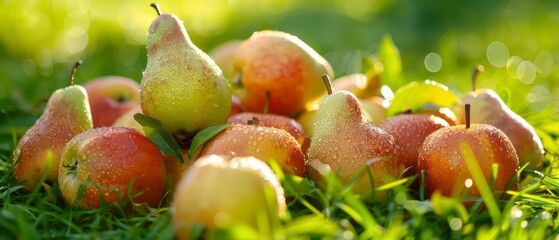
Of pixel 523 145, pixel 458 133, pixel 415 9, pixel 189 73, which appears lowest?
pixel 415 9

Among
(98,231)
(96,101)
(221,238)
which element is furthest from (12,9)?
(221,238)

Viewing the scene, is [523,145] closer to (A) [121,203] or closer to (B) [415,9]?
(A) [121,203]

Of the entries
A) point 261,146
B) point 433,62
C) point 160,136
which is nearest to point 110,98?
point 160,136

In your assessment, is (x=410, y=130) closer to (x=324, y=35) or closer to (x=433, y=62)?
(x=433, y=62)

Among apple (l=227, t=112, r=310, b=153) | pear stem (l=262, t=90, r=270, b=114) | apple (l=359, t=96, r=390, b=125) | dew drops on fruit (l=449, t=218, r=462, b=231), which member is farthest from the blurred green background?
dew drops on fruit (l=449, t=218, r=462, b=231)

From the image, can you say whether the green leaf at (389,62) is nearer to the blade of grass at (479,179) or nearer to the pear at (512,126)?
the pear at (512,126)

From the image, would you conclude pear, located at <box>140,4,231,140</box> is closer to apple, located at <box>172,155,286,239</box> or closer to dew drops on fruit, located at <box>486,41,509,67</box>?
apple, located at <box>172,155,286,239</box>
